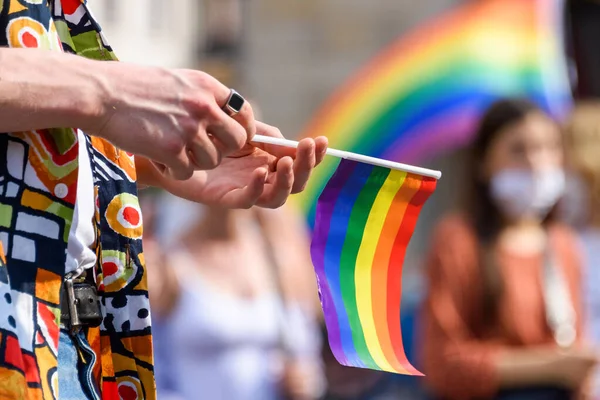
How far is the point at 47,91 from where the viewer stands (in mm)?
1420

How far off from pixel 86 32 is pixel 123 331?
0.39 meters

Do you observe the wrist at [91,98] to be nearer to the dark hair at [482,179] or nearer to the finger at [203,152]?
the finger at [203,152]

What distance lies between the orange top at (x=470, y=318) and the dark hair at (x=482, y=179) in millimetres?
62

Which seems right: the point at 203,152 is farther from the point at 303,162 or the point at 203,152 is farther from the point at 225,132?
the point at 303,162

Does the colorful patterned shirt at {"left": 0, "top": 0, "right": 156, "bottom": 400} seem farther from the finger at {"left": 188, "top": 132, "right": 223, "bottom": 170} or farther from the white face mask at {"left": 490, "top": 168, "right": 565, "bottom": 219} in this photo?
the white face mask at {"left": 490, "top": 168, "right": 565, "bottom": 219}

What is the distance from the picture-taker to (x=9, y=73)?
4.60ft

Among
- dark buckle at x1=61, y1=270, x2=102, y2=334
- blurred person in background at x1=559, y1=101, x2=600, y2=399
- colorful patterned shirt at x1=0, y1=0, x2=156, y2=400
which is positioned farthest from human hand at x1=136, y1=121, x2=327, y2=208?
blurred person in background at x1=559, y1=101, x2=600, y2=399

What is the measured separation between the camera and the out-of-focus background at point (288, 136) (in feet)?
14.9

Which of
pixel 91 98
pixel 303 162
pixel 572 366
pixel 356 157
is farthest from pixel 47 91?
pixel 572 366

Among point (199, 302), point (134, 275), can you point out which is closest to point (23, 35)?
point (134, 275)

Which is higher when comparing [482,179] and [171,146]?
[482,179]

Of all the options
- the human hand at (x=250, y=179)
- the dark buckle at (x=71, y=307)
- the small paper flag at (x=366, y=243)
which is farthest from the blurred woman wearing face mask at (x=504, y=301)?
the dark buckle at (x=71, y=307)

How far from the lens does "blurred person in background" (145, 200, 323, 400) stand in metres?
4.52

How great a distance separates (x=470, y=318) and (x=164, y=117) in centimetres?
280
